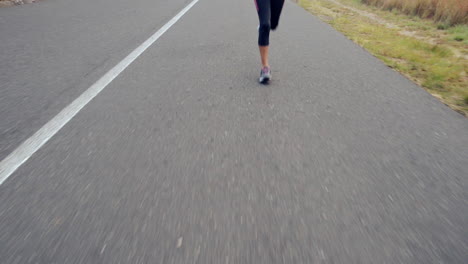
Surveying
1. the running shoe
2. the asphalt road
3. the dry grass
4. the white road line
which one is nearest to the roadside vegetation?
the dry grass

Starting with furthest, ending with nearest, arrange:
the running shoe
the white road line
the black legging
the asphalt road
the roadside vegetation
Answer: the roadside vegetation
the running shoe
the black legging
the white road line
the asphalt road

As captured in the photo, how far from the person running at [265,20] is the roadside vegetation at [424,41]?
6.32 feet

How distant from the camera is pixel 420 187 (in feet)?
5.28

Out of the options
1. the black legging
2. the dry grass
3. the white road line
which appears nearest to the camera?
the white road line

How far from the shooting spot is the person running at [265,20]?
116 inches

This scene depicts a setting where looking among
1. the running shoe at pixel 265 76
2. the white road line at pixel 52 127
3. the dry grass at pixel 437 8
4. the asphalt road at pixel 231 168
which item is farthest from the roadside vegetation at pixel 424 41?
the white road line at pixel 52 127

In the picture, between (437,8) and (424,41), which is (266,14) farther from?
(437,8)

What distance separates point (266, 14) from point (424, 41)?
4.66m

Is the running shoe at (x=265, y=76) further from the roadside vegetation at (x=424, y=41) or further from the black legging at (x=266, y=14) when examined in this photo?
the roadside vegetation at (x=424, y=41)

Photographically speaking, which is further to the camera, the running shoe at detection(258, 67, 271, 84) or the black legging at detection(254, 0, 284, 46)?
the running shoe at detection(258, 67, 271, 84)

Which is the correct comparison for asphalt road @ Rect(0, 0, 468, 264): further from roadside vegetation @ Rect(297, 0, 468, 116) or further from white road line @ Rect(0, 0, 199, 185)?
roadside vegetation @ Rect(297, 0, 468, 116)

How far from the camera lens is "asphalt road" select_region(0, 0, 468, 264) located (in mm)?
1269

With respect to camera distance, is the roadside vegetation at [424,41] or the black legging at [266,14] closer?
the black legging at [266,14]

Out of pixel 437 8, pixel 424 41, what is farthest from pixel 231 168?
pixel 437 8
